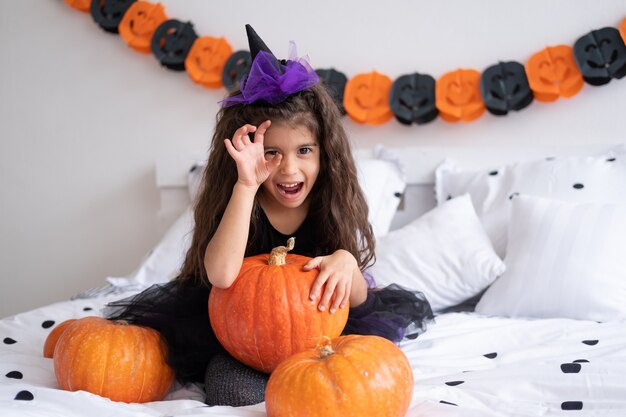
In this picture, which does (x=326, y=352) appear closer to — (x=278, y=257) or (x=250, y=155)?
(x=278, y=257)

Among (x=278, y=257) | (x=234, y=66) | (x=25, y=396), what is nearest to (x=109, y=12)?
(x=234, y=66)

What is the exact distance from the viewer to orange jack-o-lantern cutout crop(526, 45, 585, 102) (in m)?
1.96

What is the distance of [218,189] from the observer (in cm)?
127

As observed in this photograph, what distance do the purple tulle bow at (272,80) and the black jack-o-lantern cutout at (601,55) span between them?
114 centimetres

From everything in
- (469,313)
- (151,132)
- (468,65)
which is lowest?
(469,313)

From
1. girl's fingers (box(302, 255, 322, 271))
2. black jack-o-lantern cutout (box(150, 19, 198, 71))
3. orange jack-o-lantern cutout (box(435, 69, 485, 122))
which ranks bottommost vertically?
girl's fingers (box(302, 255, 322, 271))

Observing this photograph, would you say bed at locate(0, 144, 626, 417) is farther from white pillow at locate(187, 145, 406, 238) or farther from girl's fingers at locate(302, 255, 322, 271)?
girl's fingers at locate(302, 255, 322, 271)

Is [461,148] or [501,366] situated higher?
[461,148]

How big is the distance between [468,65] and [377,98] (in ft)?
1.06

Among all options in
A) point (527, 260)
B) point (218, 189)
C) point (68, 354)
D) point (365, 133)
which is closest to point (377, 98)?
point (365, 133)

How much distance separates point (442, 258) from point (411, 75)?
77 cm

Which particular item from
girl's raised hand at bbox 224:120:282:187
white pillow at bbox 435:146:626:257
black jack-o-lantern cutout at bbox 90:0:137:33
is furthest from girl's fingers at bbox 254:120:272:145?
black jack-o-lantern cutout at bbox 90:0:137:33

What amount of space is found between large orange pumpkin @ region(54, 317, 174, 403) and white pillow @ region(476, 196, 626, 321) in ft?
2.71

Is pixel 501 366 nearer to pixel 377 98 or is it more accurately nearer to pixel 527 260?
pixel 527 260
